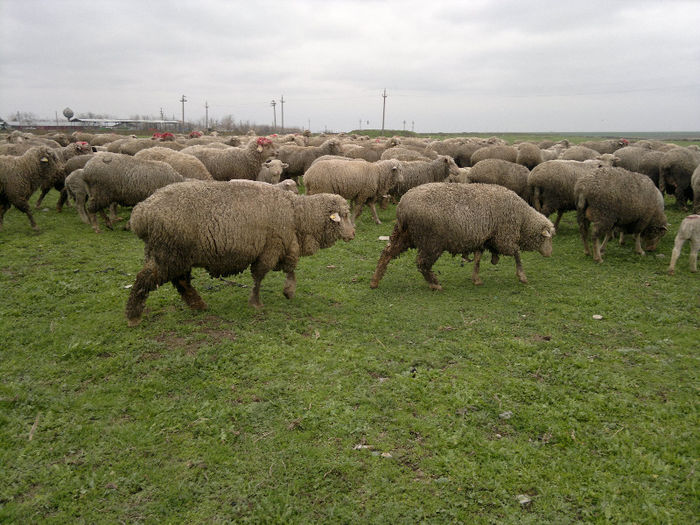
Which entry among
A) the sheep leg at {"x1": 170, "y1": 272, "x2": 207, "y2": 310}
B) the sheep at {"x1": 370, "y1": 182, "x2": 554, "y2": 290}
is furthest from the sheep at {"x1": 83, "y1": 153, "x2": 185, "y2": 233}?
the sheep at {"x1": 370, "y1": 182, "x2": 554, "y2": 290}

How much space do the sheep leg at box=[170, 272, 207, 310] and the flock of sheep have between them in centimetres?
2

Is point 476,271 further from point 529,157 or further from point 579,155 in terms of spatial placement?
point 579,155

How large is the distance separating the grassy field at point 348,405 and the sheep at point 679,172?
30.5ft

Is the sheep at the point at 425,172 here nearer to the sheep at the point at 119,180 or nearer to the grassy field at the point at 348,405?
the grassy field at the point at 348,405

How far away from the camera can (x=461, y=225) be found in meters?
8.47

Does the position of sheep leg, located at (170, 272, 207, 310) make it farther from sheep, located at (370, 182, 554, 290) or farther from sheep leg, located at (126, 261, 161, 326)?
sheep, located at (370, 182, 554, 290)

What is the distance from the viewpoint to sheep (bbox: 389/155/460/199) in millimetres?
15523

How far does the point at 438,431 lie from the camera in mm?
4594

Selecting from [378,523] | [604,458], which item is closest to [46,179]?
[378,523]

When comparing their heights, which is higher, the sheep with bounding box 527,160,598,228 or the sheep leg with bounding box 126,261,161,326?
the sheep with bounding box 527,160,598,228

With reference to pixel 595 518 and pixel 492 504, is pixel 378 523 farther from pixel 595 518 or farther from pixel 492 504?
pixel 595 518

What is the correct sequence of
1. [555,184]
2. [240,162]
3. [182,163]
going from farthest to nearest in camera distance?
[240,162]
[182,163]
[555,184]

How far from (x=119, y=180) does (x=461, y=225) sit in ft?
30.9

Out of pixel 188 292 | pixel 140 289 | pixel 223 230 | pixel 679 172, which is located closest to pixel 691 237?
pixel 679 172
